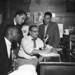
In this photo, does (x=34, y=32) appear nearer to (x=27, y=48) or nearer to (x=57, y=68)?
(x=27, y=48)

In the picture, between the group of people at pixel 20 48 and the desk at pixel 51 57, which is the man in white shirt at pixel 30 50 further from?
the desk at pixel 51 57

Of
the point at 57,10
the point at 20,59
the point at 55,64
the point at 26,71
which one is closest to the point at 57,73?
the point at 55,64

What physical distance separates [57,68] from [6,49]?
2.30ft

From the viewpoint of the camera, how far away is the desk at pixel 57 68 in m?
2.25

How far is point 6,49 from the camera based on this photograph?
2.51 meters

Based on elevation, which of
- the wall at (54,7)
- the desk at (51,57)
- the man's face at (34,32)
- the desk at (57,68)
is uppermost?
the wall at (54,7)

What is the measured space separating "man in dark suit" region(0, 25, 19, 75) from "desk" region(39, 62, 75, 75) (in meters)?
0.47

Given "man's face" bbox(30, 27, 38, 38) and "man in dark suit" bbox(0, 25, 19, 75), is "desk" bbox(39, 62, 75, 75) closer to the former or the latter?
"man in dark suit" bbox(0, 25, 19, 75)

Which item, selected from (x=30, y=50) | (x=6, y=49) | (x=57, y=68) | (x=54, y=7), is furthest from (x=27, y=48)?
(x=54, y=7)

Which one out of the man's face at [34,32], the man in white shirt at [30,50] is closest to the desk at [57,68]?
the man in white shirt at [30,50]

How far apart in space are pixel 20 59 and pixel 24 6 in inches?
117

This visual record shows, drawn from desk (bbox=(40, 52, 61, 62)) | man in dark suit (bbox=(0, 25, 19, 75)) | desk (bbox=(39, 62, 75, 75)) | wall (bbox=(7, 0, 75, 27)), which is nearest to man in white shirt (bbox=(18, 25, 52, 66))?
desk (bbox=(40, 52, 61, 62))

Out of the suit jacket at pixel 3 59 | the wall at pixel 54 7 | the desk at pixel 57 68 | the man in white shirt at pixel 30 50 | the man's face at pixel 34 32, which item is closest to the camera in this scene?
the desk at pixel 57 68

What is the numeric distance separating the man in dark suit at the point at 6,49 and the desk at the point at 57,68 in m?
0.47
